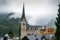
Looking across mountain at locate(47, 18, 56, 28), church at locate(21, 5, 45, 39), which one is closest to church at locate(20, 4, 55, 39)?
church at locate(21, 5, 45, 39)

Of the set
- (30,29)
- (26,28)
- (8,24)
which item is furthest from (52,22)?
(8,24)

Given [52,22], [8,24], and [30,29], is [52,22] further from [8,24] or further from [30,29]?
[8,24]

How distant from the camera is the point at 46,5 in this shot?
11070 mm

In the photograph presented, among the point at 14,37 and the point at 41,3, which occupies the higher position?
the point at 41,3

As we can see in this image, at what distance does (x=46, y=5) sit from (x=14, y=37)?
1567 mm

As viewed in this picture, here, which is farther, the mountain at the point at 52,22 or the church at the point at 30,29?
the church at the point at 30,29

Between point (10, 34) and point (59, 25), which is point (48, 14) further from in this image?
point (10, 34)

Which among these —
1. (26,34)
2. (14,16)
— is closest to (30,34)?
(26,34)

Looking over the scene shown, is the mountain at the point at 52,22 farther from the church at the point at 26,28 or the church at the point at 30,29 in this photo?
the church at the point at 26,28

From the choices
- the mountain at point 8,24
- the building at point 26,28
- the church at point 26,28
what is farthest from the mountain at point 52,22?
the mountain at point 8,24

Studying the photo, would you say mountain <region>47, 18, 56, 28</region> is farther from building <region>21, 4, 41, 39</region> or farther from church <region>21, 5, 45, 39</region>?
building <region>21, 4, 41, 39</region>

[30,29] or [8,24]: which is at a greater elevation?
[8,24]

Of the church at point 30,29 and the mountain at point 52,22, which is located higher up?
the mountain at point 52,22

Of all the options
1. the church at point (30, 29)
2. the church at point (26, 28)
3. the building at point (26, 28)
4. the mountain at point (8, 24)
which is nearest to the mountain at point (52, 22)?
the church at point (30, 29)
